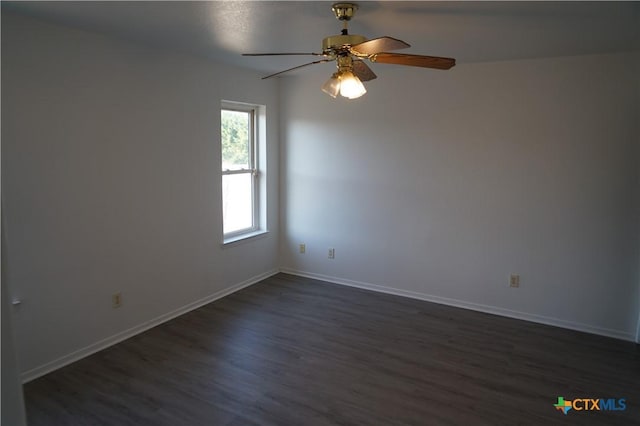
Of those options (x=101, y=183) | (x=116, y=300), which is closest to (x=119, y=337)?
(x=116, y=300)

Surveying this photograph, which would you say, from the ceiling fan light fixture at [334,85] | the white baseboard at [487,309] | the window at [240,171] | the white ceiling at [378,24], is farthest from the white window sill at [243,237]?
the ceiling fan light fixture at [334,85]

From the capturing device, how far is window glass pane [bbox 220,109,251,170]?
4371 millimetres

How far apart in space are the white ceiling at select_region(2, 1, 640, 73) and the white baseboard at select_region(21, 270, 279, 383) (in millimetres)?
2301

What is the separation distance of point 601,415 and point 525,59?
280cm

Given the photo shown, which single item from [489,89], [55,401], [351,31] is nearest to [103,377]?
[55,401]

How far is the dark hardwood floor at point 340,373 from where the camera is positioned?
8.11ft

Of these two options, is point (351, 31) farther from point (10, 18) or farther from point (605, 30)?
point (10, 18)

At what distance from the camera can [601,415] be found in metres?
2.50

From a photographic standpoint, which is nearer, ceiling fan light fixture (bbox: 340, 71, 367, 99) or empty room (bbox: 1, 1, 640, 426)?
ceiling fan light fixture (bbox: 340, 71, 367, 99)

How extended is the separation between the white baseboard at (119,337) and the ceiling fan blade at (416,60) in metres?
2.85

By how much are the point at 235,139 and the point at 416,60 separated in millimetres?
2728

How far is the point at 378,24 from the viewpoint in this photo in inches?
104

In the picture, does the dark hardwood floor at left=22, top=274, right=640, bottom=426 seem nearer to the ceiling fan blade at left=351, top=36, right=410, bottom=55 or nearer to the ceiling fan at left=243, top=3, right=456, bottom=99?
the ceiling fan at left=243, top=3, right=456, bottom=99

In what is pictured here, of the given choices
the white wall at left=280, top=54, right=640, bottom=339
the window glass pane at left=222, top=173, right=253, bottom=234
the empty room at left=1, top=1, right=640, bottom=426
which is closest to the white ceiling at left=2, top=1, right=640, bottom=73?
the empty room at left=1, top=1, right=640, bottom=426
